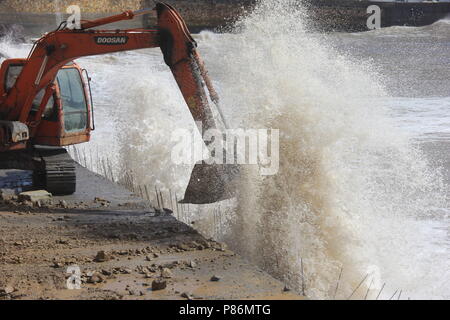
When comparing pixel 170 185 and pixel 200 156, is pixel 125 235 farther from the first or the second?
pixel 200 156

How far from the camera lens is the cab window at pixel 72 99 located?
10922 millimetres

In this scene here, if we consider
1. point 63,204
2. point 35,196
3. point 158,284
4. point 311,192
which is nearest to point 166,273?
point 158,284

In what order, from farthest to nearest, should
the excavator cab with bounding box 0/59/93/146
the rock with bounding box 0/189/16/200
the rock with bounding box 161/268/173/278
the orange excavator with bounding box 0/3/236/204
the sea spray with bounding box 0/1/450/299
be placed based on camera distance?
the excavator cab with bounding box 0/59/93/146 → the rock with bounding box 0/189/16/200 → the orange excavator with bounding box 0/3/236/204 → the sea spray with bounding box 0/1/450/299 → the rock with bounding box 161/268/173/278

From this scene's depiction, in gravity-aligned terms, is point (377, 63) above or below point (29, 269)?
above

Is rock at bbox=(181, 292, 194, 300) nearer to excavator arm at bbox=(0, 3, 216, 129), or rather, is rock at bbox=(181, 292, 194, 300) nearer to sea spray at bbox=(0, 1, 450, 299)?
sea spray at bbox=(0, 1, 450, 299)

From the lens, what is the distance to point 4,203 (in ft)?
32.9

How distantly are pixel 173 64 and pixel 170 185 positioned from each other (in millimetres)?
3708

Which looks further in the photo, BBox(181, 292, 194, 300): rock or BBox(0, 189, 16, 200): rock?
BBox(0, 189, 16, 200): rock

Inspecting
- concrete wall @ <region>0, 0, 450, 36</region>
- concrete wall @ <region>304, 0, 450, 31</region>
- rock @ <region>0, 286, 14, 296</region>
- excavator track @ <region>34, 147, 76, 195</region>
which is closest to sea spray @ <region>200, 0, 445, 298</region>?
excavator track @ <region>34, 147, 76, 195</region>

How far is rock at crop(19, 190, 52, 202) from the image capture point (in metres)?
10.1

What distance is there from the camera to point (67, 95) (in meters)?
11.0

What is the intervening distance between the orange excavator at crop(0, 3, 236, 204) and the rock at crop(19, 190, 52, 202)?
0.17 metres

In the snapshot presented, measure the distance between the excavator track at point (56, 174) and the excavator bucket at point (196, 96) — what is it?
220 cm

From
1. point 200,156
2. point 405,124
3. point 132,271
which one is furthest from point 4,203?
point 405,124
